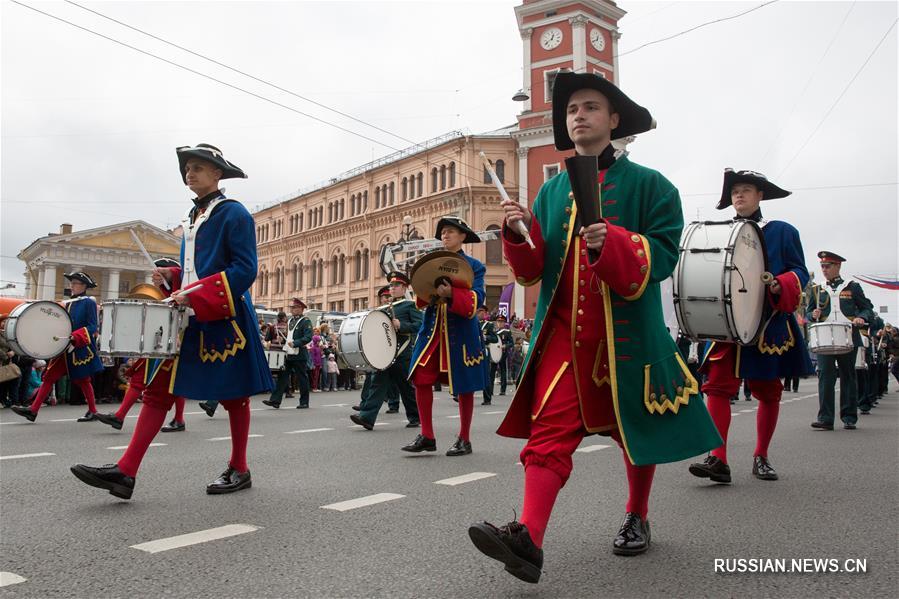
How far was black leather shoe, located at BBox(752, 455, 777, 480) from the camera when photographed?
220 inches

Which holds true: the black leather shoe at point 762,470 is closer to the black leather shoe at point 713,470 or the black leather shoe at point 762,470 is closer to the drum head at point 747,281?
the black leather shoe at point 713,470

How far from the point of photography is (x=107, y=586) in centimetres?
295

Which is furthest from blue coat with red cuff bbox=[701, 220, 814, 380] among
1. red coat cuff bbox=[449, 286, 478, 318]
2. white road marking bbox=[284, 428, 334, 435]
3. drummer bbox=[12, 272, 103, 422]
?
drummer bbox=[12, 272, 103, 422]

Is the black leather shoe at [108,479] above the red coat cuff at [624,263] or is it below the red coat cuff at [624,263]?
below

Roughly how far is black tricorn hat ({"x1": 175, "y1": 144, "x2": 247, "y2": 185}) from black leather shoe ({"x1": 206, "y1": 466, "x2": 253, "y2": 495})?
2.00m

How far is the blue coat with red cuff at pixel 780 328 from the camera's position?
5.33 metres

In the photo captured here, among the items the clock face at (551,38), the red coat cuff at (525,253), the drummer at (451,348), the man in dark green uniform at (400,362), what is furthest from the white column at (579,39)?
the red coat cuff at (525,253)

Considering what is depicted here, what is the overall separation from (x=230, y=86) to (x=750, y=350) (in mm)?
14121

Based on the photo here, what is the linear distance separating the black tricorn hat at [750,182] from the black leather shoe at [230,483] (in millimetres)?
4126

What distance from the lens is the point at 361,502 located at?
15.4 feet

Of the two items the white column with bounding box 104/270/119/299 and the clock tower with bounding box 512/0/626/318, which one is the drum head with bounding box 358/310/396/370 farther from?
the white column with bounding box 104/270/119/299

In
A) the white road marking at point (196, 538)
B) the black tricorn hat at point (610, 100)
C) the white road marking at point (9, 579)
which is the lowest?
the white road marking at point (196, 538)

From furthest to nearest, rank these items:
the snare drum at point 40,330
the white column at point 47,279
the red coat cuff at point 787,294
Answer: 1. the white column at point 47,279
2. the snare drum at point 40,330
3. the red coat cuff at point 787,294

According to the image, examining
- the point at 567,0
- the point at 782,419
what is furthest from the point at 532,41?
the point at 782,419
